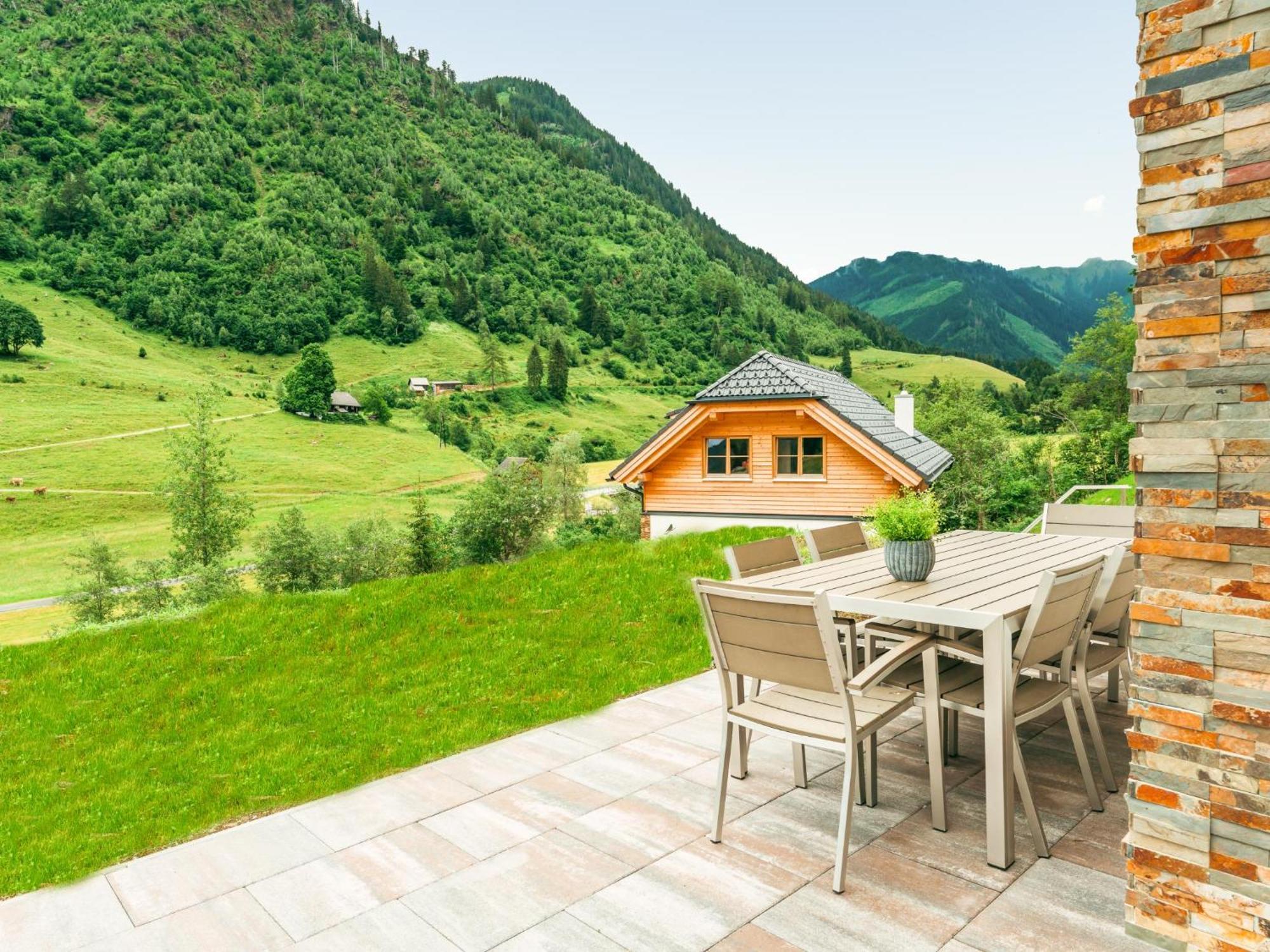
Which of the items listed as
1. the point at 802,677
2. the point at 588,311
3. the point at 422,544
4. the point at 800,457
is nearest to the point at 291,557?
the point at 422,544

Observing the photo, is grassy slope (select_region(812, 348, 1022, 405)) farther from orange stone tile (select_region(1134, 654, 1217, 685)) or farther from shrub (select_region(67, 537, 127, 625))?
orange stone tile (select_region(1134, 654, 1217, 685))

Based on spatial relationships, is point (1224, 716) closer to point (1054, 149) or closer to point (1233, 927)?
point (1233, 927)

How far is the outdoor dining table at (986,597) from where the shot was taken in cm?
236

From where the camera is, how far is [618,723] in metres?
3.81

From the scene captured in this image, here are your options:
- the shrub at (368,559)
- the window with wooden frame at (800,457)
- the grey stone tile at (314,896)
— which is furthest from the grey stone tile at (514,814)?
the shrub at (368,559)

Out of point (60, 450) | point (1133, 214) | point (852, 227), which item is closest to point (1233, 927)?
point (1133, 214)

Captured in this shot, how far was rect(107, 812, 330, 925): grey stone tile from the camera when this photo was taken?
2.35 m

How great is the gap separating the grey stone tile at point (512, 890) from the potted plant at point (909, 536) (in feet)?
5.50

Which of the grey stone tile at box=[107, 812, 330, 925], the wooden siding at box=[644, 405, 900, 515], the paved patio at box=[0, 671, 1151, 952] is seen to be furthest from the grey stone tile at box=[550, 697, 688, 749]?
the wooden siding at box=[644, 405, 900, 515]

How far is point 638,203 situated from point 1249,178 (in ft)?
412

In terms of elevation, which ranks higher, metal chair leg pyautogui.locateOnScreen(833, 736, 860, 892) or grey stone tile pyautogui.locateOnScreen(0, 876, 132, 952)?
metal chair leg pyautogui.locateOnScreen(833, 736, 860, 892)

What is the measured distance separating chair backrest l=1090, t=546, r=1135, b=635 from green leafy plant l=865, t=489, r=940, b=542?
674 millimetres

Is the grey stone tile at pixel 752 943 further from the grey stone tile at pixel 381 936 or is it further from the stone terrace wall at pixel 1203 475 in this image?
the stone terrace wall at pixel 1203 475

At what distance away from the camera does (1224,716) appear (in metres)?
1.60
